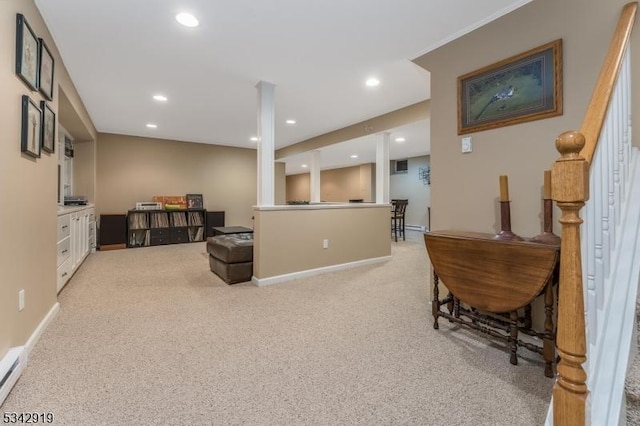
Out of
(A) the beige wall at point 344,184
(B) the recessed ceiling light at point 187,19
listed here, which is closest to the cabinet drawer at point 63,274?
(B) the recessed ceiling light at point 187,19

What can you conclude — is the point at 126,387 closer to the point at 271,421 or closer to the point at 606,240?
the point at 271,421

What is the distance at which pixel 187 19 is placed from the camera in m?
2.17

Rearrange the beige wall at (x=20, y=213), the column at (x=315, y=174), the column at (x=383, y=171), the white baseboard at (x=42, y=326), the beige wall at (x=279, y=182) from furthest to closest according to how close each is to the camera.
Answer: the beige wall at (x=279, y=182) < the column at (x=315, y=174) < the column at (x=383, y=171) < the white baseboard at (x=42, y=326) < the beige wall at (x=20, y=213)

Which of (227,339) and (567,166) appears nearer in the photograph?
(567,166)

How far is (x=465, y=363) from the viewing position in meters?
1.72

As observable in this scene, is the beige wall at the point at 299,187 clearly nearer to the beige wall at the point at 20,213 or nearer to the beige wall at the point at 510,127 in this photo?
the beige wall at the point at 510,127

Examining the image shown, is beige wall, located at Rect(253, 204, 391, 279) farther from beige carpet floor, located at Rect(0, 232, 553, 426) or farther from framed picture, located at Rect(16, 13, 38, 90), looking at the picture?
framed picture, located at Rect(16, 13, 38, 90)

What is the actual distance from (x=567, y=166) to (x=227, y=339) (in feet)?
6.68

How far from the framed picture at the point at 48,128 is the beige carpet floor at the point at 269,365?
4.41 ft

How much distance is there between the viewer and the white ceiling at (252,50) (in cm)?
206

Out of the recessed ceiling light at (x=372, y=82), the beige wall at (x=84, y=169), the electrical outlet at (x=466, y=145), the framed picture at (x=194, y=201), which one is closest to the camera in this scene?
the electrical outlet at (x=466, y=145)

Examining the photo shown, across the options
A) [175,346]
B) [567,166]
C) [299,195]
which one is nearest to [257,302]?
[175,346]

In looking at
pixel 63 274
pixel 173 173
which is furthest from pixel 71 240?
pixel 173 173

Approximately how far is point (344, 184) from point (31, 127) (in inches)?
371
